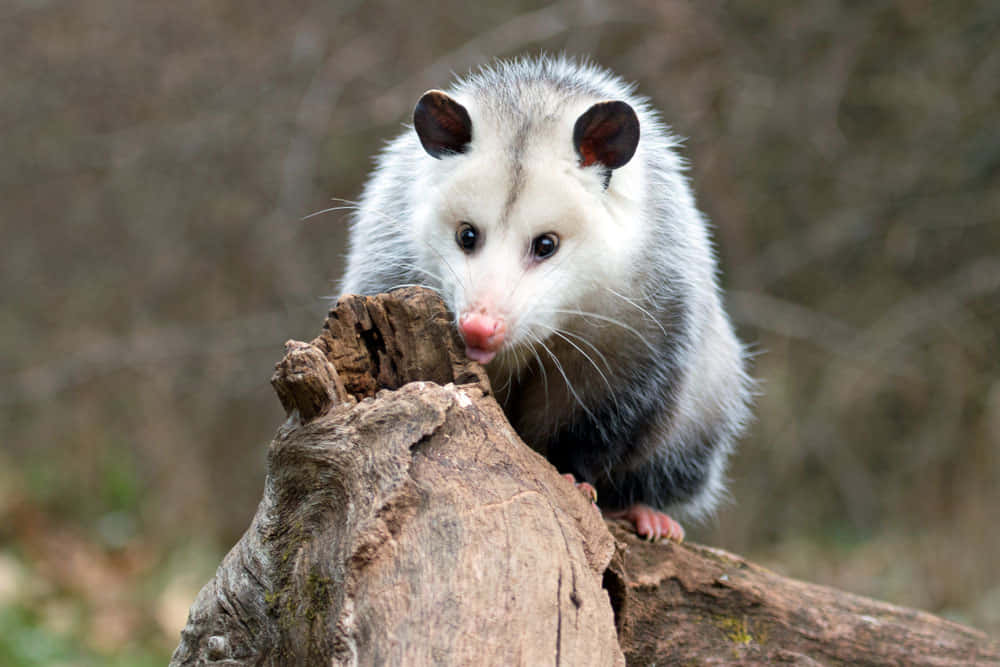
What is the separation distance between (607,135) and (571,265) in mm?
303

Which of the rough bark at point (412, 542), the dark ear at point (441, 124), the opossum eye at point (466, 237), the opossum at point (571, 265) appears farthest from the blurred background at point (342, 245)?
the rough bark at point (412, 542)

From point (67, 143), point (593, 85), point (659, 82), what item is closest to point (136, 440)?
point (67, 143)

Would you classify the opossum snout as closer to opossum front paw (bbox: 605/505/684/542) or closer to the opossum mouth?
the opossum mouth

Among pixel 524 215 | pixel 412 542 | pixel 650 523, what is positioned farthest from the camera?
pixel 650 523

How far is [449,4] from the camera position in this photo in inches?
209

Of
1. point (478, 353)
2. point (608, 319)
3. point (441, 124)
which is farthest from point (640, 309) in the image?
point (441, 124)

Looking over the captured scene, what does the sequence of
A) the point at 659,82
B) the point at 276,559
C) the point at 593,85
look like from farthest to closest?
the point at 659,82 → the point at 593,85 → the point at 276,559

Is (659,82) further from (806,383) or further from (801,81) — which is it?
(806,383)

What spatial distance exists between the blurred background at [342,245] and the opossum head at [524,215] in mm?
2758

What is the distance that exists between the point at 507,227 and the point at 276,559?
2.57ft

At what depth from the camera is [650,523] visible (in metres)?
2.50

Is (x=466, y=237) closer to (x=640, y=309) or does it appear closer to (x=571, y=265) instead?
(x=571, y=265)

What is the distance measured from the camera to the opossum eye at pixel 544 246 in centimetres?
203

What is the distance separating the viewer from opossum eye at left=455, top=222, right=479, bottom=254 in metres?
2.05
